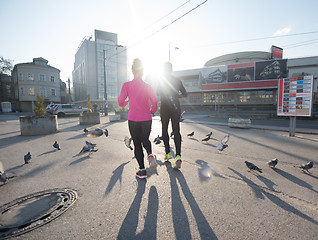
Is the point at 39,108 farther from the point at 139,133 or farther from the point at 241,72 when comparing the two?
the point at 241,72

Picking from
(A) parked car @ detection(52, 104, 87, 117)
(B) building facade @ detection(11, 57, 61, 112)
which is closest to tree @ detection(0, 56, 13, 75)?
(B) building facade @ detection(11, 57, 61, 112)

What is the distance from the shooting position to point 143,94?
2758 mm

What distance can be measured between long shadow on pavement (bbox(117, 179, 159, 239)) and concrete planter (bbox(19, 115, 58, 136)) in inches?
297

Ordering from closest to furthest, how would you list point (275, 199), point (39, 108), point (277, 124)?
point (275, 199), point (39, 108), point (277, 124)

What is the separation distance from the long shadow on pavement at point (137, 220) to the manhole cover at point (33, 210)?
82cm

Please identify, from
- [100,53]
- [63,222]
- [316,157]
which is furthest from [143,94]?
[100,53]

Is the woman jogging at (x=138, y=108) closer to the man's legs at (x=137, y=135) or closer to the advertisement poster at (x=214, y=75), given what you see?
the man's legs at (x=137, y=135)

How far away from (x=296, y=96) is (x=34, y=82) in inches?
1941

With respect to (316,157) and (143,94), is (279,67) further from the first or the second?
(143,94)

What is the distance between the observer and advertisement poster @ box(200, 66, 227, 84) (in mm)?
31688

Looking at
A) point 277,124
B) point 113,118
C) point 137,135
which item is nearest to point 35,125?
point 113,118

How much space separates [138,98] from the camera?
107 inches

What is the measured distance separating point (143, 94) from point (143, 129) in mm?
607

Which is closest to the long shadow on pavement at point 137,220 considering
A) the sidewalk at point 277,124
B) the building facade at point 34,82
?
the sidewalk at point 277,124
